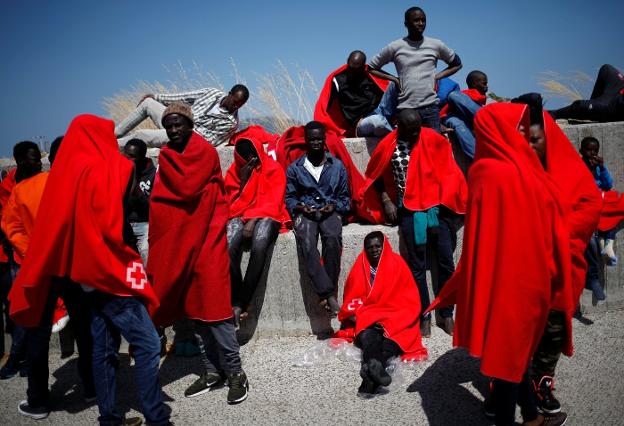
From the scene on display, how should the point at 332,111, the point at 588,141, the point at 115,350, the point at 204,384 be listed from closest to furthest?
the point at 115,350, the point at 204,384, the point at 588,141, the point at 332,111

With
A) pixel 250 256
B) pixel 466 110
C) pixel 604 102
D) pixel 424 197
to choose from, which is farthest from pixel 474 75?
pixel 250 256

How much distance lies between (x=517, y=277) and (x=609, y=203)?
9.48 ft

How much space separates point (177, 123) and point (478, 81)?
4.00 metres

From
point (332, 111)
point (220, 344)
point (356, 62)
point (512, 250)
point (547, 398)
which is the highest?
point (356, 62)

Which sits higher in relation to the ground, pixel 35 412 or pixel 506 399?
pixel 506 399

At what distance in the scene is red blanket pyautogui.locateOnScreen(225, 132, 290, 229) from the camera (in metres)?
4.78

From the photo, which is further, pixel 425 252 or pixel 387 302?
pixel 425 252

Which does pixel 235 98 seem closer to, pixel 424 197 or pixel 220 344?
pixel 424 197

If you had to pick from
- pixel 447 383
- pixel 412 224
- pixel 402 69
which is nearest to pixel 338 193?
pixel 412 224

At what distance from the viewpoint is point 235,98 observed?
5.99 meters

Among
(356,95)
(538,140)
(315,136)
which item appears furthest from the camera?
(356,95)

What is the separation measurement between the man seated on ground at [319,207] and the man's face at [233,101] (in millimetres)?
1467

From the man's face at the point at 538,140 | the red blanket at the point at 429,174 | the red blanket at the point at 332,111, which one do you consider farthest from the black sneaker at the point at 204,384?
the red blanket at the point at 332,111

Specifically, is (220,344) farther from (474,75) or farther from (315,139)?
(474,75)
